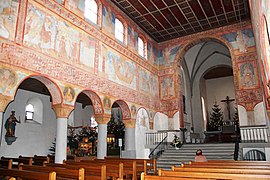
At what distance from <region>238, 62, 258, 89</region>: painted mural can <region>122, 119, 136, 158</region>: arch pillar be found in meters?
8.68

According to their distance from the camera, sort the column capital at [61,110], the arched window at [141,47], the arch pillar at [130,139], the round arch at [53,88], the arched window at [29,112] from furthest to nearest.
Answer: the arched window at [141,47] → the arched window at [29,112] → the arch pillar at [130,139] → the column capital at [61,110] → the round arch at [53,88]

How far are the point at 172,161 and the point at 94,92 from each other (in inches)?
259

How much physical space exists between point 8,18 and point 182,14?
12.3 meters

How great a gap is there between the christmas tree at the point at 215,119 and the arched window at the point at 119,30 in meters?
17.8

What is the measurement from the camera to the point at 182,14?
1819cm

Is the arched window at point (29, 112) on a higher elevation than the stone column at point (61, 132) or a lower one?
higher

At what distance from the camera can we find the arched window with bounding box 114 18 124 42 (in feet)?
56.3

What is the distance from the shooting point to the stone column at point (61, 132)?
11547 mm

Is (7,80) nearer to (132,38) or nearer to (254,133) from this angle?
(132,38)

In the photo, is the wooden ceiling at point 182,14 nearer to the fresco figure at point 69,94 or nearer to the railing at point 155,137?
the fresco figure at point 69,94

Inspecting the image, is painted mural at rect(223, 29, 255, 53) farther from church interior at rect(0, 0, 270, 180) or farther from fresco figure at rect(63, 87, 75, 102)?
fresco figure at rect(63, 87, 75, 102)

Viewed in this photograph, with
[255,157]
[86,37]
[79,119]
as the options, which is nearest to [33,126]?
[79,119]

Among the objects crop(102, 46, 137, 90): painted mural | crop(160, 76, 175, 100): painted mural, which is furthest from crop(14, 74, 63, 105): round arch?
crop(160, 76, 175, 100): painted mural

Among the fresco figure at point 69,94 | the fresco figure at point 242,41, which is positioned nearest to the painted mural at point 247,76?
the fresco figure at point 242,41
